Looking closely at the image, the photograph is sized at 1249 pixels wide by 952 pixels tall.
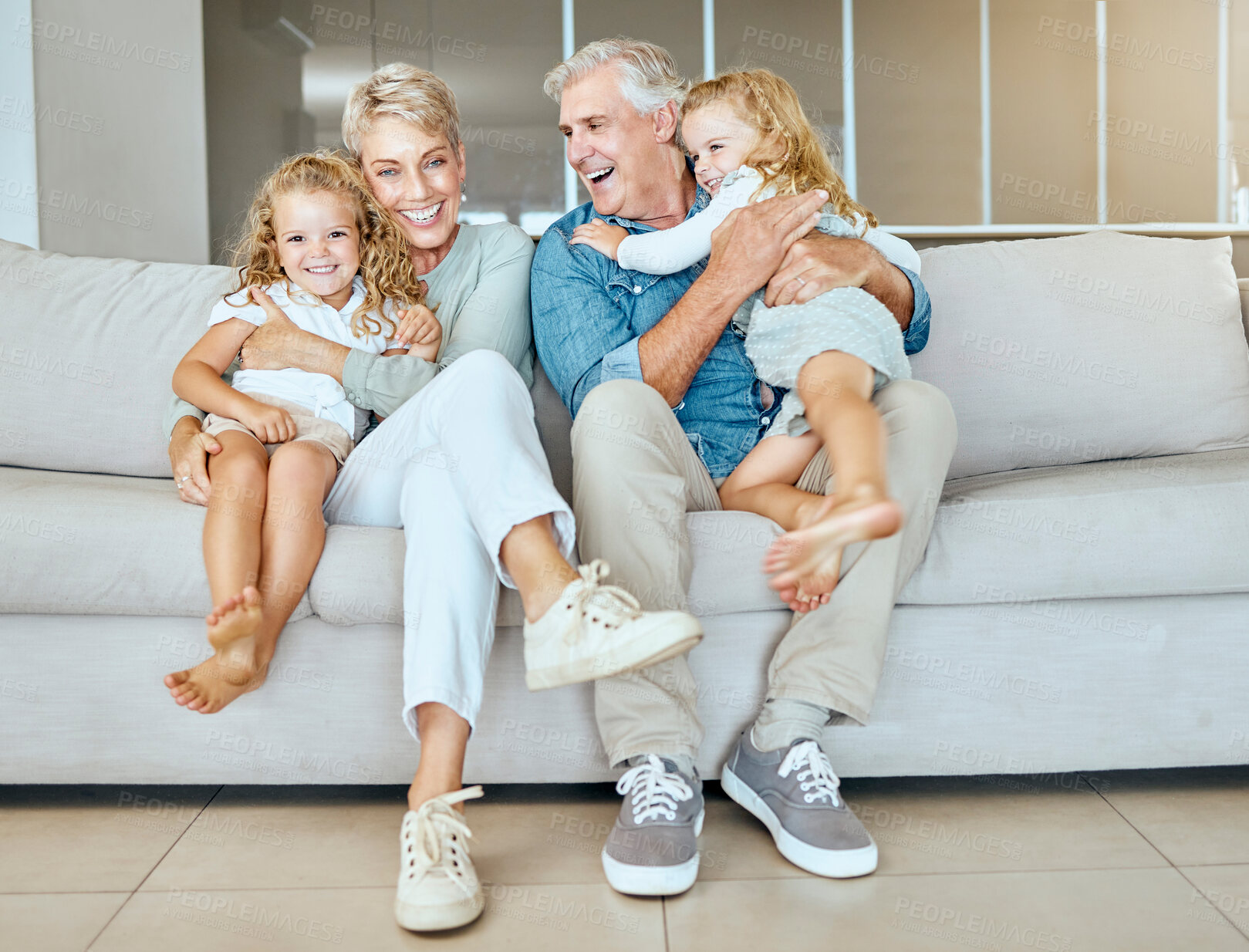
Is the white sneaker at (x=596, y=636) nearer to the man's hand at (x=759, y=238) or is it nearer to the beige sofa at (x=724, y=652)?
the beige sofa at (x=724, y=652)

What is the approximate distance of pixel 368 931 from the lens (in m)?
1.00

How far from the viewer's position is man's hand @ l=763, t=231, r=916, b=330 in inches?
57.9

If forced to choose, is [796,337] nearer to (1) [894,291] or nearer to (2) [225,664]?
(1) [894,291]

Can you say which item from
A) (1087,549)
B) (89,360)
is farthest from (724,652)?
(89,360)

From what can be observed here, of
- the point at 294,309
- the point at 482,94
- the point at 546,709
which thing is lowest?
the point at 546,709

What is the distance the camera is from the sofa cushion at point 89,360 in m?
1.69

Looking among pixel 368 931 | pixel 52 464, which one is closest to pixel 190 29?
pixel 52 464

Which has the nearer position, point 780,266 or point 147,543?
point 147,543

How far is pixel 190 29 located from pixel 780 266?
12.5ft

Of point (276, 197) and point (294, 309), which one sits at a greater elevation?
point (276, 197)

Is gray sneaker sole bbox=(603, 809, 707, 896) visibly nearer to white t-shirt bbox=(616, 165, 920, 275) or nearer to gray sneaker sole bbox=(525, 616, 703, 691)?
gray sneaker sole bbox=(525, 616, 703, 691)

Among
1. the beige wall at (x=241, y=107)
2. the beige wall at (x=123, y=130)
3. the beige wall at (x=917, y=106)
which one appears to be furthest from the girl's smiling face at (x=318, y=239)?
the beige wall at (x=917, y=106)

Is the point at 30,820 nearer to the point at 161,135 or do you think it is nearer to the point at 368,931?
the point at 368,931

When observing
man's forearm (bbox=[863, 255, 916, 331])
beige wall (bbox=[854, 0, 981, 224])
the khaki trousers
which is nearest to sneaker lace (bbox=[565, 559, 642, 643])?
the khaki trousers
